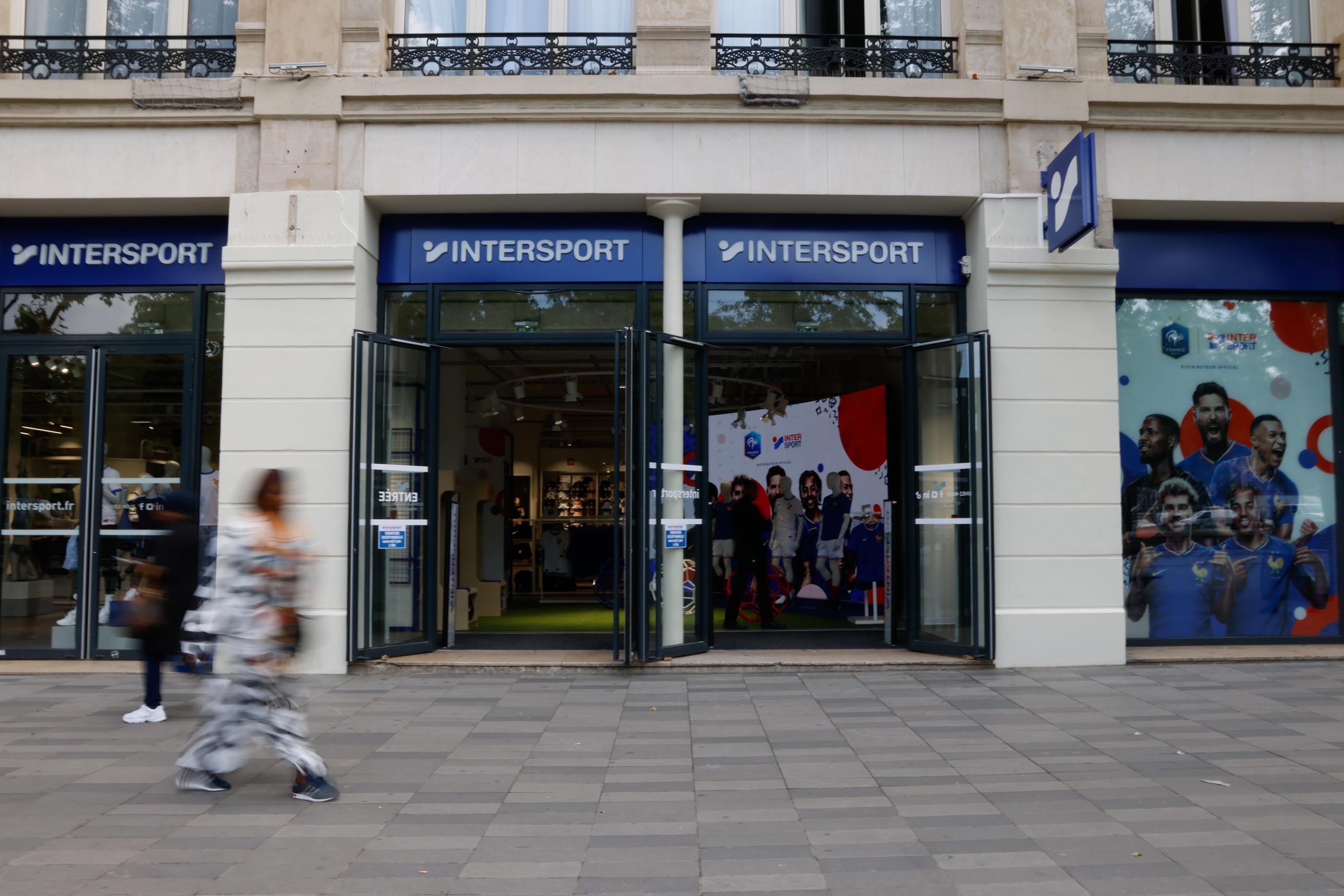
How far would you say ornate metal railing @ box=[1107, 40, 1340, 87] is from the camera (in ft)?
33.1

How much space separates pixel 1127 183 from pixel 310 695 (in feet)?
27.4

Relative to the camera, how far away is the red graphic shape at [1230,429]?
33.8 ft

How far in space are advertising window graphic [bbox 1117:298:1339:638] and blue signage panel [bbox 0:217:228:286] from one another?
8915mm

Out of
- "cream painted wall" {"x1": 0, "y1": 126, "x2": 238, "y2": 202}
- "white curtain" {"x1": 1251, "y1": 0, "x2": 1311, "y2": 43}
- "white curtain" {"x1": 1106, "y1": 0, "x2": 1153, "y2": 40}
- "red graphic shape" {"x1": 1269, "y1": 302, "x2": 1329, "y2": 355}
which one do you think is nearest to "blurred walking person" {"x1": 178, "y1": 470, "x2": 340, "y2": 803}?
"cream painted wall" {"x1": 0, "y1": 126, "x2": 238, "y2": 202}

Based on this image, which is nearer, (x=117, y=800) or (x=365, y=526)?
(x=117, y=800)

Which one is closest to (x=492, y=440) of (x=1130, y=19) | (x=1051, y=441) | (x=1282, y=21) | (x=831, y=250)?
(x=831, y=250)

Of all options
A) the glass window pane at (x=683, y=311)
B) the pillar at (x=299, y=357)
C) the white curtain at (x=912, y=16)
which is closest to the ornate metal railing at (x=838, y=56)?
the white curtain at (x=912, y=16)

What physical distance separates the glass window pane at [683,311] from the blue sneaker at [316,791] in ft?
18.4

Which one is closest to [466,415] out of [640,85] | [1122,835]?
[640,85]

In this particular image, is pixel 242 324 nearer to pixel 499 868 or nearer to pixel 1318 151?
pixel 499 868


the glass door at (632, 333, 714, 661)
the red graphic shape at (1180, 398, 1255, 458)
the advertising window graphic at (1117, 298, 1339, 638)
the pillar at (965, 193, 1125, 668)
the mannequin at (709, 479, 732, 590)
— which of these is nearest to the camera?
the glass door at (632, 333, 714, 661)

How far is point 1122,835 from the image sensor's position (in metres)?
4.60

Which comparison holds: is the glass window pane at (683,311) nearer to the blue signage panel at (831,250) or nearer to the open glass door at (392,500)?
the blue signage panel at (831,250)

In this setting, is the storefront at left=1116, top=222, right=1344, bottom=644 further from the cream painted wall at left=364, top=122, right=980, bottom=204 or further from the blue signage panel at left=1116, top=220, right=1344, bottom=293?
the cream painted wall at left=364, top=122, right=980, bottom=204
